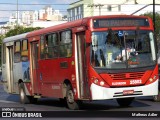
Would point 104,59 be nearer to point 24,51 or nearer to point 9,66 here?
point 24,51

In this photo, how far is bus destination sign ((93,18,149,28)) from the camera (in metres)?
16.2

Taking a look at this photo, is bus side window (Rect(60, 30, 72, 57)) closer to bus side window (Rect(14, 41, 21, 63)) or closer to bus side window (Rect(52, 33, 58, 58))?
bus side window (Rect(52, 33, 58, 58))

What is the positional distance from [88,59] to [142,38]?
78.9 inches

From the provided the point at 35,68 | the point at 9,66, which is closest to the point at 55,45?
the point at 35,68

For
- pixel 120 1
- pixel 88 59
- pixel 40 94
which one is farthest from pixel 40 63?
pixel 120 1

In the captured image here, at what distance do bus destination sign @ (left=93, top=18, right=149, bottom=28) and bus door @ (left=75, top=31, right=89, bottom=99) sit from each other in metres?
0.69

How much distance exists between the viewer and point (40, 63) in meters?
20.2

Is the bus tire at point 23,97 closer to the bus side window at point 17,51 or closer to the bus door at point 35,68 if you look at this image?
the bus side window at point 17,51

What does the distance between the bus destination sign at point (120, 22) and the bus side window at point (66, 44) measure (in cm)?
156

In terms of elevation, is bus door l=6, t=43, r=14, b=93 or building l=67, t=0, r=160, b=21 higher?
building l=67, t=0, r=160, b=21

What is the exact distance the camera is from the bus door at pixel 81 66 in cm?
1631

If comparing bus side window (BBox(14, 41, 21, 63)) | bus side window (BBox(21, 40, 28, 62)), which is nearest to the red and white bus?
bus side window (BBox(21, 40, 28, 62))

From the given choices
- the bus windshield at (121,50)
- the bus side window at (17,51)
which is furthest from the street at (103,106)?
the bus side window at (17,51)

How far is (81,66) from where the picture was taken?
1662cm
